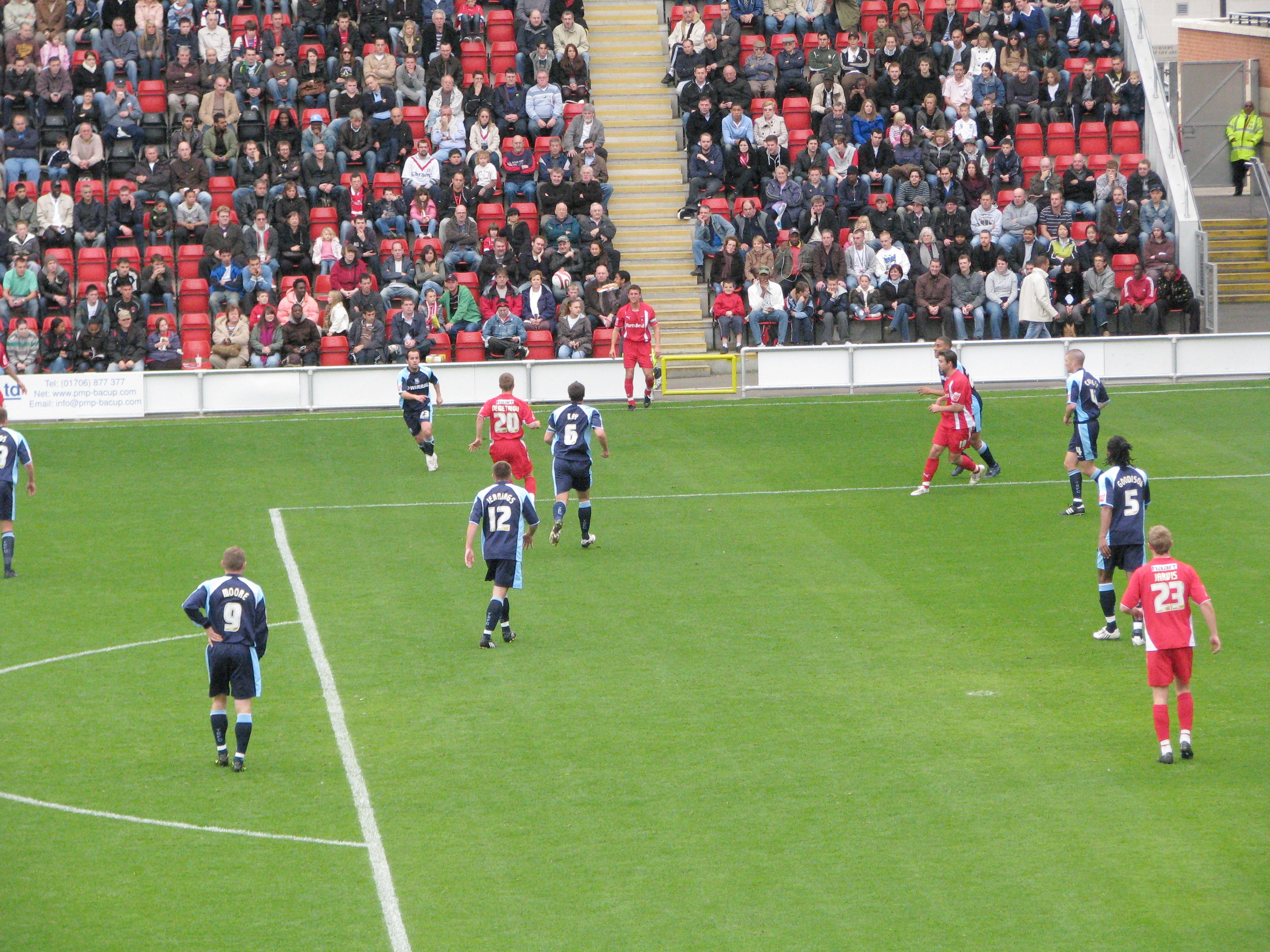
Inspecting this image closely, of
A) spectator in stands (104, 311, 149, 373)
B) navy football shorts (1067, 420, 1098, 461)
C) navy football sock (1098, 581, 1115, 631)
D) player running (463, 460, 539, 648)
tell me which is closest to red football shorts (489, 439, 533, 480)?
player running (463, 460, 539, 648)

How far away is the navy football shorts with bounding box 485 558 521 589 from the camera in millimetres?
15516

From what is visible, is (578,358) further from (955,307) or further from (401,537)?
(401,537)

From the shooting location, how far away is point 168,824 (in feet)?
38.3

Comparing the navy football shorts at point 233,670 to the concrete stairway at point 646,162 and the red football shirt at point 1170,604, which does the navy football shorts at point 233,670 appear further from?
the concrete stairway at point 646,162

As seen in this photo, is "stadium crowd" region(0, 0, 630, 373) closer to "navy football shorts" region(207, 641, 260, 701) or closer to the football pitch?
the football pitch

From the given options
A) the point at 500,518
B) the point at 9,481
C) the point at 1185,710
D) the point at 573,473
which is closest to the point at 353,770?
the point at 500,518

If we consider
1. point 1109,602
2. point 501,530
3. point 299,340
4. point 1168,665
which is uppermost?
point 299,340

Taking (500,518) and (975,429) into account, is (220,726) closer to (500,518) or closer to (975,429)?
(500,518)

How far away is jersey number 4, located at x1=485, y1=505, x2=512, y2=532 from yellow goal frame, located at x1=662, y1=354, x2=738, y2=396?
14.4 metres

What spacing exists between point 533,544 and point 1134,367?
1445cm

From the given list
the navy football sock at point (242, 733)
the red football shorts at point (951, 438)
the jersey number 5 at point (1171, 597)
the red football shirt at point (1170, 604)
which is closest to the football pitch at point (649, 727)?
the navy football sock at point (242, 733)

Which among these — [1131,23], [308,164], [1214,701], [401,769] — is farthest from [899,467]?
[1131,23]

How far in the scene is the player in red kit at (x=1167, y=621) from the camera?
12.1 meters

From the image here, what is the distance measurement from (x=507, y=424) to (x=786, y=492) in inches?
176
